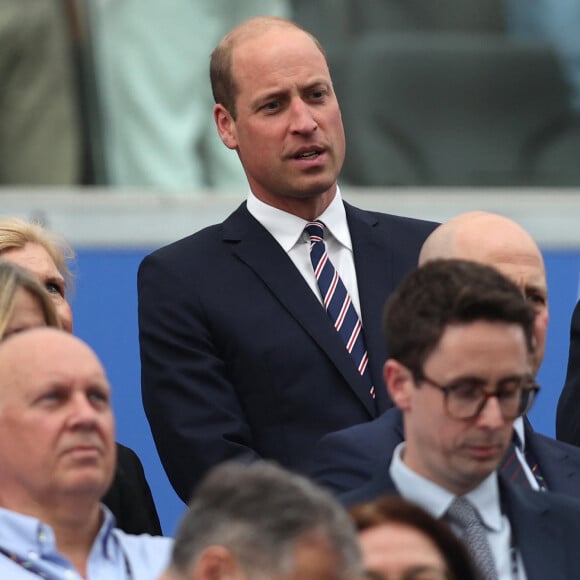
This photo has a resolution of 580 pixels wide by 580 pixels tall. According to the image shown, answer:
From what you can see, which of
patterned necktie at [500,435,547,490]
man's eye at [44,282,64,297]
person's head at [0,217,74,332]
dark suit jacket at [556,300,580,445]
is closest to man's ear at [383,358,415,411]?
patterned necktie at [500,435,547,490]

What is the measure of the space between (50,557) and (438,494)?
71cm

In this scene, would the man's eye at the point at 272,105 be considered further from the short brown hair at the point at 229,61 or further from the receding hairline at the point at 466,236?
the receding hairline at the point at 466,236

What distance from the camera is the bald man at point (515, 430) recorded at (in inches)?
148

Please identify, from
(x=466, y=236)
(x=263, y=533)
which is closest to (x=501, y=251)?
(x=466, y=236)

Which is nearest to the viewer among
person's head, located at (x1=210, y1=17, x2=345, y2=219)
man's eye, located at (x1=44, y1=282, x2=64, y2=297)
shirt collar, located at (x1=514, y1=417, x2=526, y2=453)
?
shirt collar, located at (x1=514, y1=417, x2=526, y2=453)

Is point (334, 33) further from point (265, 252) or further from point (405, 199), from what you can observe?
point (265, 252)

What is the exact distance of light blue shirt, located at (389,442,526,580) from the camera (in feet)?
11.5

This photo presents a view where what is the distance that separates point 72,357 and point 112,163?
9.28 feet

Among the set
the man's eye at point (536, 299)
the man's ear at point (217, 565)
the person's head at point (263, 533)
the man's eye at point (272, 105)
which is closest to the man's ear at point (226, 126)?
the man's eye at point (272, 105)

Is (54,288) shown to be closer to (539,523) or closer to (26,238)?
(26,238)

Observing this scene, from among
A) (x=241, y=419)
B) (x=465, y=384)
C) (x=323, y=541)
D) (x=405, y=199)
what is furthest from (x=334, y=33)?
(x=323, y=541)

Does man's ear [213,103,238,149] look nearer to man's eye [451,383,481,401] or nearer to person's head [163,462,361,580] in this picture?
man's eye [451,383,481,401]

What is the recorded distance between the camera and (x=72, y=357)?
346 centimetres

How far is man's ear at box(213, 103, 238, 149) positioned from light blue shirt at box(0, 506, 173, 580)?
138cm
